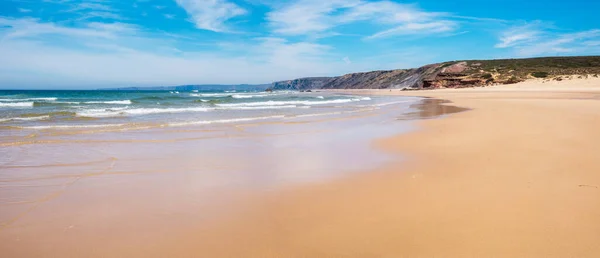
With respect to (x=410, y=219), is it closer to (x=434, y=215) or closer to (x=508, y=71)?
(x=434, y=215)

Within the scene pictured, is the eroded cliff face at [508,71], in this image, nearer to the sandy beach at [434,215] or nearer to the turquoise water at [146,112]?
the turquoise water at [146,112]

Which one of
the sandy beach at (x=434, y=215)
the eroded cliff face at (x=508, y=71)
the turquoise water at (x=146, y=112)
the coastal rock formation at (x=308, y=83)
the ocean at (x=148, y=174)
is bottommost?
the sandy beach at (x=434, y=215)

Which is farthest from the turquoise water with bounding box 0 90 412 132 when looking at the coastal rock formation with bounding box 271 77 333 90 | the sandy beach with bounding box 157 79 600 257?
the coastal rock formation with bounding box 271 77 333 90

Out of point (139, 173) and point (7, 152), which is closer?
point (139, 173)

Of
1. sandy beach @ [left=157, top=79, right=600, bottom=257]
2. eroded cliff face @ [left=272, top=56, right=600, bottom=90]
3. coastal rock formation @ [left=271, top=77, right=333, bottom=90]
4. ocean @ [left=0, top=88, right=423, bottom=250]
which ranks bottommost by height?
sandy beach @ [left=157, top=79, right=600, bottom=257]

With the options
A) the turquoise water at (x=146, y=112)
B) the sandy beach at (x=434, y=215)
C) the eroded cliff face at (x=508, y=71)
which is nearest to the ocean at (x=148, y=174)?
the sandy beach at (x=434, y=215)

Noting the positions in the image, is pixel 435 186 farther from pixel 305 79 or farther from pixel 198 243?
pixel 305 79

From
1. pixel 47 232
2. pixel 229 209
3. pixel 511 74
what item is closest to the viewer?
pixel 47 232

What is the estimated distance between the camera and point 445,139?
→ 8.12m

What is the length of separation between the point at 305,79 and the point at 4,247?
182 m

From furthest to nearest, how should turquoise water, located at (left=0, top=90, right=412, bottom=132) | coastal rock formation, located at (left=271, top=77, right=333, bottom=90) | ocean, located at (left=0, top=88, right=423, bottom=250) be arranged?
coastal rock formation, located at (left=271, top=77, right=333, bottom=90), turquoise water, located at (left=0, top=90, right=412, bottom=132), ocean, located at (left=0, top=88, right=423, bottom=250)

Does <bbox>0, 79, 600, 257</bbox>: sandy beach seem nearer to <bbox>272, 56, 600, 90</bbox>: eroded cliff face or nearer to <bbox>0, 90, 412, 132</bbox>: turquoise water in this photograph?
<bbox>0, 90, 412, 132</bbox>: turquoise water

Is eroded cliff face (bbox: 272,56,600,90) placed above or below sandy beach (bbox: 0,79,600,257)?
above

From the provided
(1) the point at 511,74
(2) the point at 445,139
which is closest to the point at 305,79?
(1) the point at 511,74
